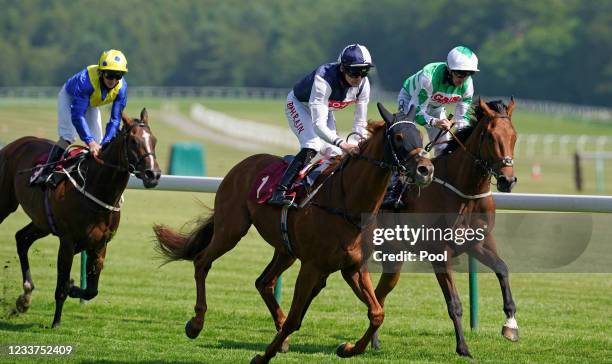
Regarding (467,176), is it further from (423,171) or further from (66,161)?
(66,161)

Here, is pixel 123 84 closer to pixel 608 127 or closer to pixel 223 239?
pixel 223 239

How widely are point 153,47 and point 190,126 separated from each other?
5808cm

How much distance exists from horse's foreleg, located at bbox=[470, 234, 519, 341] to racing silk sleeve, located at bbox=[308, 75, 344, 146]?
4.47 ft

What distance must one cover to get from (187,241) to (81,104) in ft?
4.51

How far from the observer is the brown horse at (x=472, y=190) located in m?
7.98

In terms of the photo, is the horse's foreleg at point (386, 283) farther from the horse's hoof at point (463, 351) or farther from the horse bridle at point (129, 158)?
the horse bridle at point (129, 158)

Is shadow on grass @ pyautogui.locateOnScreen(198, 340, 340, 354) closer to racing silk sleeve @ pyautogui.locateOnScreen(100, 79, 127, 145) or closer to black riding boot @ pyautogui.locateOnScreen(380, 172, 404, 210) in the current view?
black riding boot @ pyautogui.locateOnScreen(380, 172, 404, 210)

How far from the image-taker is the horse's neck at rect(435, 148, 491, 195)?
8.23 m

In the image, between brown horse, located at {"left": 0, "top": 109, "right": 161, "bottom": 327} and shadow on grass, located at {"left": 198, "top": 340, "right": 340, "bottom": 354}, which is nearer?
shadow on grass, located at {"left": 198, "top": 340, "right": 340, "bottom": 354}

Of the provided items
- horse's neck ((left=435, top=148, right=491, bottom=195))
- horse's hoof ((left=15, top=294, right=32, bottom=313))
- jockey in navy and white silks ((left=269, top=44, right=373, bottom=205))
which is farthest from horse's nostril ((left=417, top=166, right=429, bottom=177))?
horse's hoof ((left=15, top=294, right=32, bottom=313))

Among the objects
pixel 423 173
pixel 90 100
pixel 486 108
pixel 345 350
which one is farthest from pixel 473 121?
pixel 90 100

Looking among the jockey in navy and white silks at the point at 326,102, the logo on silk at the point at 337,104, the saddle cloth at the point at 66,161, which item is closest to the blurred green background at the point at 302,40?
the saddle cloth at the point at 66,161

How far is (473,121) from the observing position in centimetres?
840

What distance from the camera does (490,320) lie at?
9836 mm
